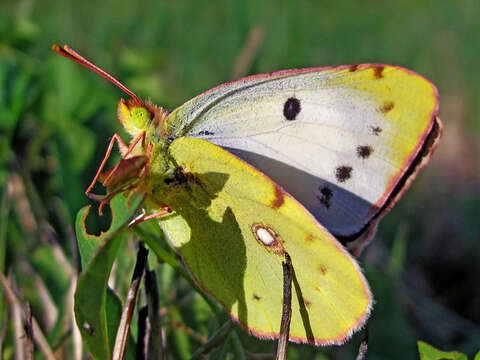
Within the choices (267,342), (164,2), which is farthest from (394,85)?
(164,2)

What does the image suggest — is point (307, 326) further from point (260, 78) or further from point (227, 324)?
point (260, 78)

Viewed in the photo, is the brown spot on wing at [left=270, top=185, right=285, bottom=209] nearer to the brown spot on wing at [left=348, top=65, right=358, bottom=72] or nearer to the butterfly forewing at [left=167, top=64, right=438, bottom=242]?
the butterfly forewing at [left=167, top=64, right=438, bottom=242]

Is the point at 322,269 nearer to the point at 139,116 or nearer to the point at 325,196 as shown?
the point at 325,196

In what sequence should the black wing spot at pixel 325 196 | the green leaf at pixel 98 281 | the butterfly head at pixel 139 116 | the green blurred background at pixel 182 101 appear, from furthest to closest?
1. the green blurred background at pixel 182 101
2. the black wing spot at pixel 325 196
3. the butterfly head at pixel 139 116
4. the green leaf at pixel 98 281

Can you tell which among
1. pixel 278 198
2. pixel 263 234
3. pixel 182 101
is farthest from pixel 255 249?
pixel 182 101

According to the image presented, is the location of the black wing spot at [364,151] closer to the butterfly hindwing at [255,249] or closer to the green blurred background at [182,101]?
the butterfly hindwing at [255,249]

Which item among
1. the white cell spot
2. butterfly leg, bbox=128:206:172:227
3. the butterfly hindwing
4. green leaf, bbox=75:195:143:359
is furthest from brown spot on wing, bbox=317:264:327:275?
green leaf, bbox=75:195:143:359

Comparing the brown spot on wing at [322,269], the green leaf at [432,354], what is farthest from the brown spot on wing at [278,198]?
the green leaf at [432,354]
